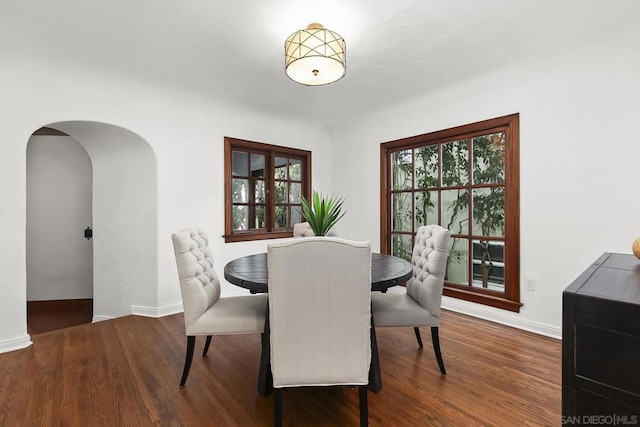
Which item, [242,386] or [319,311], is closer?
[319,311]

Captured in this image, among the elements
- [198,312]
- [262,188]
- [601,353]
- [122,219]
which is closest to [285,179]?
[262,188]

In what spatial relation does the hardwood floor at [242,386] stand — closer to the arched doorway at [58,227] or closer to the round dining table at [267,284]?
the round dining table at [267,284]

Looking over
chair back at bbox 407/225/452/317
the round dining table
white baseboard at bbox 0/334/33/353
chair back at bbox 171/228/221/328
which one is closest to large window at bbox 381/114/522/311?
chair back at bbox 407/225/452/317

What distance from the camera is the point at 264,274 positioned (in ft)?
6.31

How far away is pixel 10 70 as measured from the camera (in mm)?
2480

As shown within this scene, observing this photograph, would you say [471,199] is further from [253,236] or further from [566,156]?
[253,236]

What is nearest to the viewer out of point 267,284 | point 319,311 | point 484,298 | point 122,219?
point 319,311

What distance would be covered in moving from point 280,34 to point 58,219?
386 centimetres

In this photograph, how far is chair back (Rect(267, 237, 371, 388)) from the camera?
138 centimetres

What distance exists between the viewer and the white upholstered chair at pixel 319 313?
54.2 inches

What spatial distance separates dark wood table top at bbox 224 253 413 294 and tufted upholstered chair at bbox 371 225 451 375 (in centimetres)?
15

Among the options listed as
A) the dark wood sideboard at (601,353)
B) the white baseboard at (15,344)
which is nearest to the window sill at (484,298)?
the dark wood sideboard at (601,353)

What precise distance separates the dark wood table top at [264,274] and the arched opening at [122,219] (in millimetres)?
1540

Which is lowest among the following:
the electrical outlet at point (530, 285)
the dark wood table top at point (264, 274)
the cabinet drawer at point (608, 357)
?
the electrical outlet at point (530, 285)
